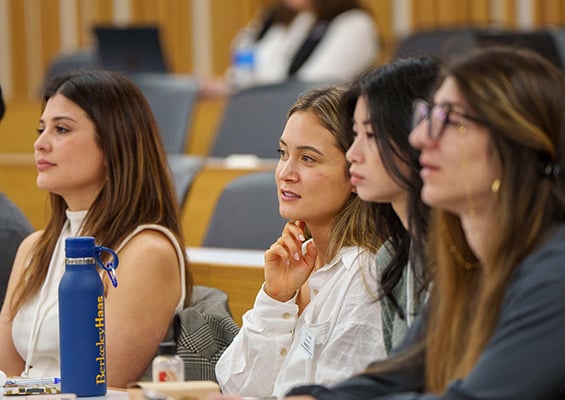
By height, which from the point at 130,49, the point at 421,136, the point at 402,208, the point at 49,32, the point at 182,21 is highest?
the point at 421,136

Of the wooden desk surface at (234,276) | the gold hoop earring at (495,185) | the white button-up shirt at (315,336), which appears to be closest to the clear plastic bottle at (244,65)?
the wooden desk surface at (234,276)

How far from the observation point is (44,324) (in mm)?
2898

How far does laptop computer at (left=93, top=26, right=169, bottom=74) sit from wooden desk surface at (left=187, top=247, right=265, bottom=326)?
365 cm

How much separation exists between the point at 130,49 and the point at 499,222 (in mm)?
5343

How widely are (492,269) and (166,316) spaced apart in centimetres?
126

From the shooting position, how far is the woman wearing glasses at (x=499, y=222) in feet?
5.44

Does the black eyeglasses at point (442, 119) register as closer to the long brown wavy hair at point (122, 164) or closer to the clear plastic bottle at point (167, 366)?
the clear plastic bottle at point (167, 366)

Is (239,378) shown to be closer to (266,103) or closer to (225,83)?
(266,103)

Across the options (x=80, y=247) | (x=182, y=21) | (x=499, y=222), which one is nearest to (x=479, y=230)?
(x=499, y=222)

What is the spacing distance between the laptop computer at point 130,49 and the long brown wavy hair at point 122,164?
3631mm

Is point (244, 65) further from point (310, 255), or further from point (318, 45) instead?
point (310, 255)

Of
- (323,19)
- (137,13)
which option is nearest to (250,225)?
(323,19)

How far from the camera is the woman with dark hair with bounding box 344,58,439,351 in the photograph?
211 centimetres

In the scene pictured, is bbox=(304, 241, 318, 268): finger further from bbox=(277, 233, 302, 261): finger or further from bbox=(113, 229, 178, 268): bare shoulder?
bbox=(113, 229, 178, 268): bare shoulder
